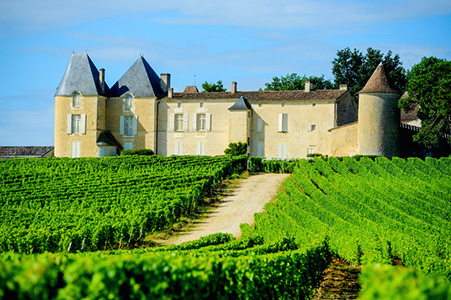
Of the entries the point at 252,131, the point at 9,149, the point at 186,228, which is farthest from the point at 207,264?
the point at 9,149

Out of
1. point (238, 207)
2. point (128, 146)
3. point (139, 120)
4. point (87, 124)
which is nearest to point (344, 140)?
point (238, 207)

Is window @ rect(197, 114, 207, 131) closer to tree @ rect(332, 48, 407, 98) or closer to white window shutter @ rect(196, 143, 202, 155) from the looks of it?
white window shutter @ rect(196, 143, 202, 155)

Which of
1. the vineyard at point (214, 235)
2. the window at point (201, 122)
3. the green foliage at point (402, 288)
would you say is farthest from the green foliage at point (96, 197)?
the green foliage at point (402, 288)

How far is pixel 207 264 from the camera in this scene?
21.4ft

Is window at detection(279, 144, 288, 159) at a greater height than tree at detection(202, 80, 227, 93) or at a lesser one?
lesser

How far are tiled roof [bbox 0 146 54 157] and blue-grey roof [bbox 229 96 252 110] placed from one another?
19.9 m

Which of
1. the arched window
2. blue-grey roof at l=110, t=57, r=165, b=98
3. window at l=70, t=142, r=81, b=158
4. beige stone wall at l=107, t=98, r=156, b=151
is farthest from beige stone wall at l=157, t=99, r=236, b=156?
the arched window

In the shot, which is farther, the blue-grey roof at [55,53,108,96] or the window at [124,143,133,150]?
the blue-grey roof at [55,53,108,96]

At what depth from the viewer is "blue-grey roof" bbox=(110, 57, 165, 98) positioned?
42750 mm

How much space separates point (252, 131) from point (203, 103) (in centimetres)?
457

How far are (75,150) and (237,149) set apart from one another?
1330 centimetres

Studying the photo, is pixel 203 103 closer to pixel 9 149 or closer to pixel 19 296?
pixel 9 149

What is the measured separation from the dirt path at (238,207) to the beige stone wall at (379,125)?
608 centimetres

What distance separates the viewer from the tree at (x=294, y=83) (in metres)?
54.8
